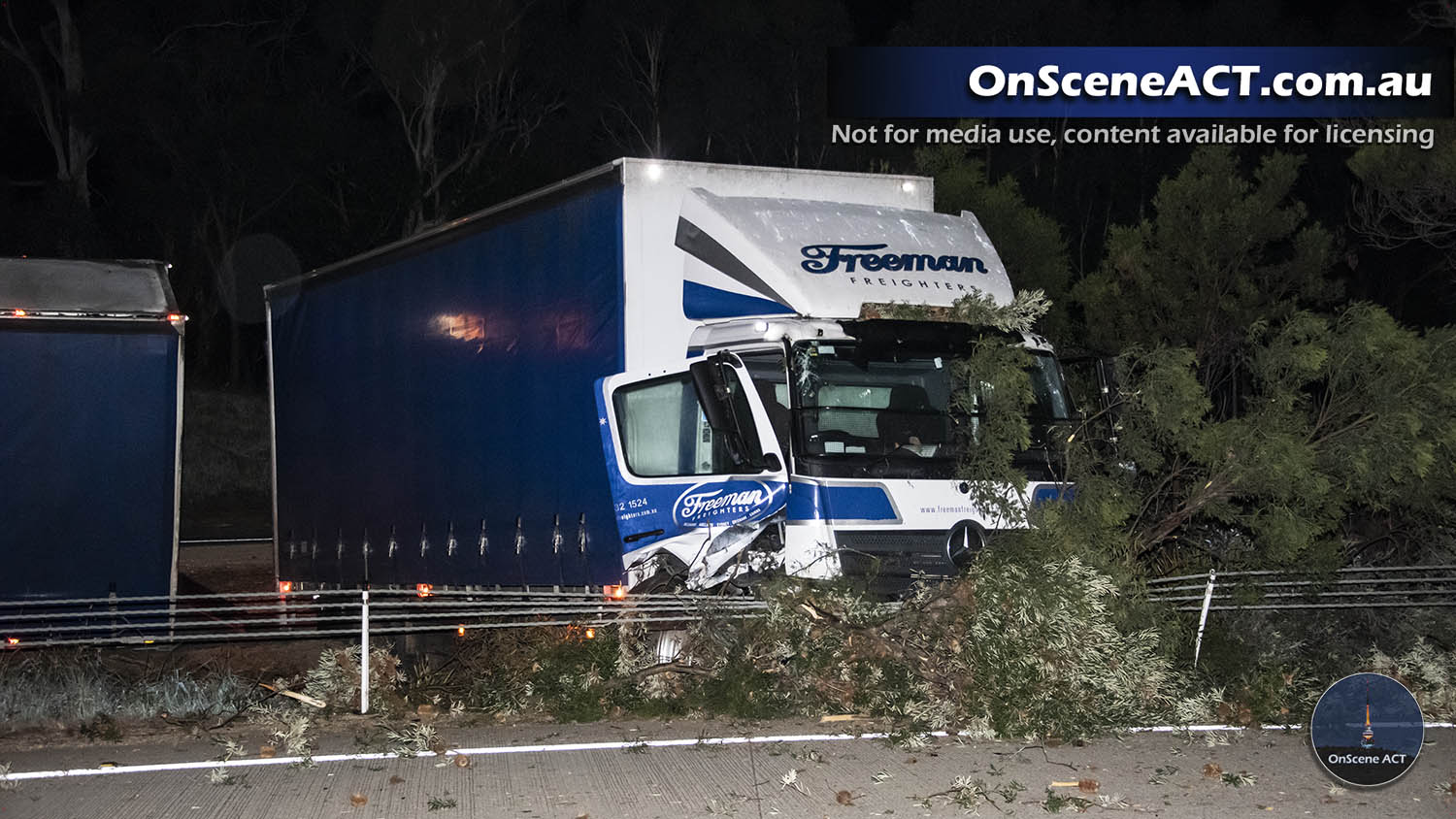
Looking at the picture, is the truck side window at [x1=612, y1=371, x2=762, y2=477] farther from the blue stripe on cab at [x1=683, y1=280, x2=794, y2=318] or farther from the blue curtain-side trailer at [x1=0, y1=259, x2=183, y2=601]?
the blue curtain-side trailer at [x1=0, y1=259, x2=183, y2=601]

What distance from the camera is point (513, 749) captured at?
8258mm

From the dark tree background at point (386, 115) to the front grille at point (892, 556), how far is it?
107ft

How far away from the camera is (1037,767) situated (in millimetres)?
7691

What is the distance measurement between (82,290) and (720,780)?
820cm

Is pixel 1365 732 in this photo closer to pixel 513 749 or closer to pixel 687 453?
pixel 513 749

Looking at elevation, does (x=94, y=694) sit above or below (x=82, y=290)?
below

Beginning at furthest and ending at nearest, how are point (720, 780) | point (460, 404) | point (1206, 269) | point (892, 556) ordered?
1. point (1206, 269)
2. point (460, 404)
3. point (892, 556)
4. point (720, 780)

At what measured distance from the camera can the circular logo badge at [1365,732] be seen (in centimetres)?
725

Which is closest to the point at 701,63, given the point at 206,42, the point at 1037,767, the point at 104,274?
the point at 206,42

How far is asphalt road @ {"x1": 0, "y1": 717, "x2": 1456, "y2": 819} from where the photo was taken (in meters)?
7.01

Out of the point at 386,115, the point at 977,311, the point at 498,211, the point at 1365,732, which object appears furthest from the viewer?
the point at 386,115

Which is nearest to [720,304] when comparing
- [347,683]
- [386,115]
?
[347,683]

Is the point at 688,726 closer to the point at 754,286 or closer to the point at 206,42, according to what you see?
the point at 754,286

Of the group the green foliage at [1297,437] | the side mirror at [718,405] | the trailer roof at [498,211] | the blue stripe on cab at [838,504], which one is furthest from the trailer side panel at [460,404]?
the green foliage at [1297,437]
